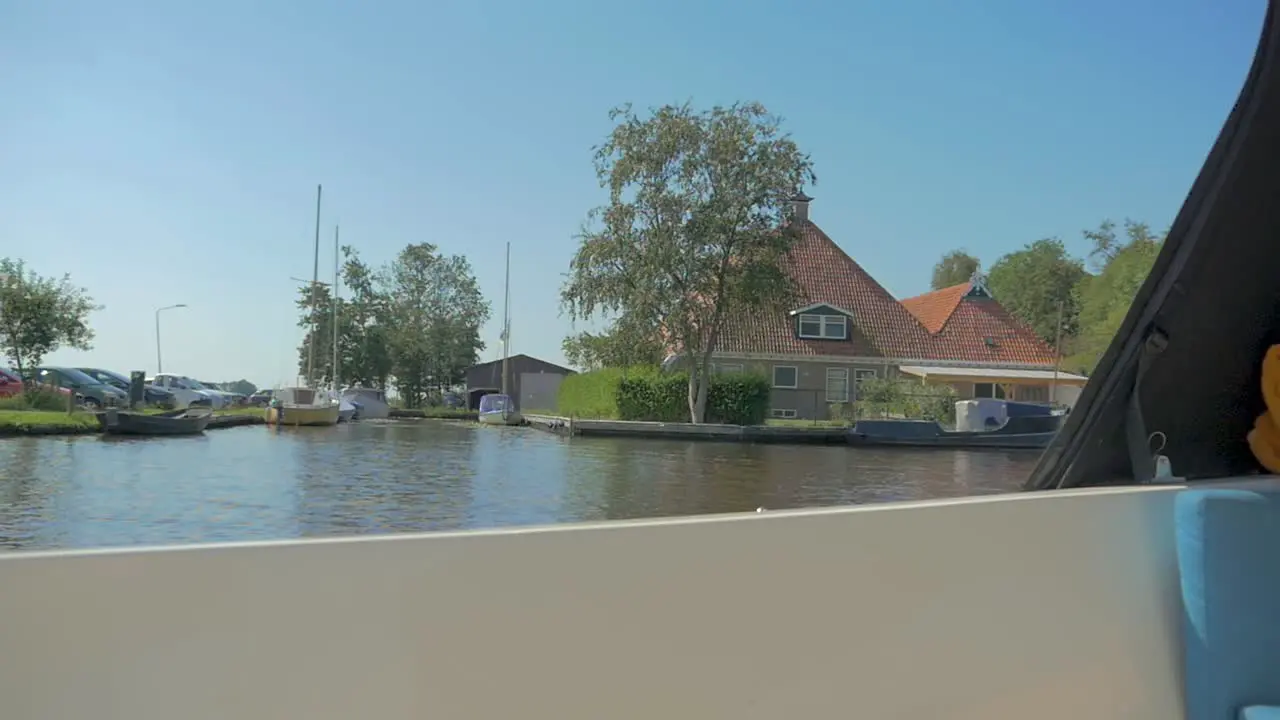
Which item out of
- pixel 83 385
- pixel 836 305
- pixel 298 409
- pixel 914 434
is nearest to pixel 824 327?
pixel 836 305

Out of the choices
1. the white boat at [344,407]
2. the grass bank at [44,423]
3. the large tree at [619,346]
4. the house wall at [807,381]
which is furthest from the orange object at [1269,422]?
the white boat at [344,407]

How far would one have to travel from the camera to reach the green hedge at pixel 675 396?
1761cm

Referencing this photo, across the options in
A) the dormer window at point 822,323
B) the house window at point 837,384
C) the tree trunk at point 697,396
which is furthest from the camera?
the house window at point 837,384

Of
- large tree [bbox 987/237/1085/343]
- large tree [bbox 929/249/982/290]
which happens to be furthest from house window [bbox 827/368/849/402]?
large tree [bbox 987/237/1085/343]

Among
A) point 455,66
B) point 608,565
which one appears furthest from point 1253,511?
point 455,66

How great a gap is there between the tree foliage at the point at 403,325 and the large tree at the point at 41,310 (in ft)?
9.07

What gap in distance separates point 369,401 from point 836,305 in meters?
12.1

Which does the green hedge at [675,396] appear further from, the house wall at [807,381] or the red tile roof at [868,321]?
the red tile roof at [868,321]

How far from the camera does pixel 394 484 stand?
25.1 ft

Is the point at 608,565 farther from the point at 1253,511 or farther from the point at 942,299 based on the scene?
the point at 942,299

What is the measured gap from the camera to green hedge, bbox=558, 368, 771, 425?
17.6m

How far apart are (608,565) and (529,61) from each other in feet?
8.26

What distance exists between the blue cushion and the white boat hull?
75 millimetres

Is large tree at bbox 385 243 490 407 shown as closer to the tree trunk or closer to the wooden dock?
the wooden dock
